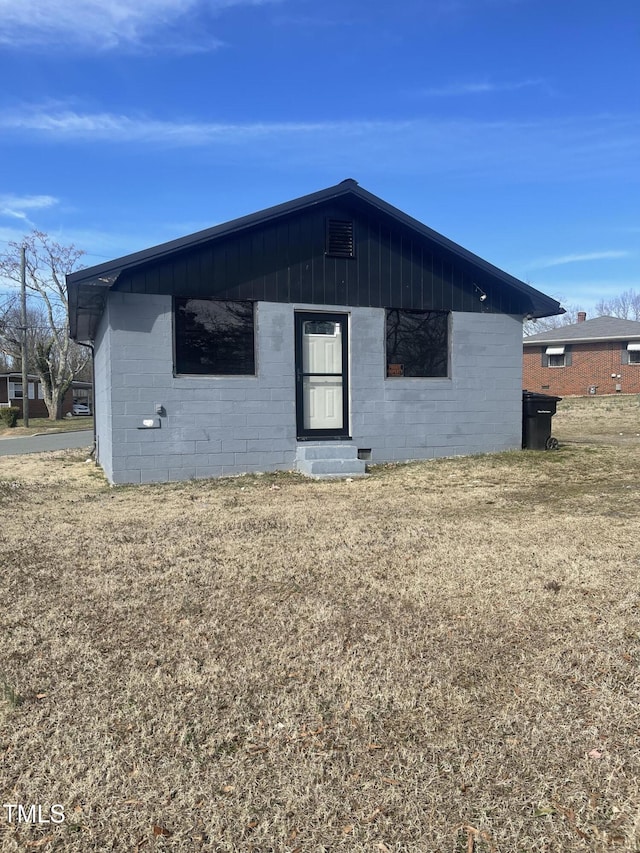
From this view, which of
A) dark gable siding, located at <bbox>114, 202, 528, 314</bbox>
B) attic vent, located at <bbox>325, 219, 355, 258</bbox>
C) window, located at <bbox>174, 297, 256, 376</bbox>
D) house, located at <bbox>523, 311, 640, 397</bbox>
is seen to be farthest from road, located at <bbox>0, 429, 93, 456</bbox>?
house, located at <bbox>523, 311, 640, 397</bbox>

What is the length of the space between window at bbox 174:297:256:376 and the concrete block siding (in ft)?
0.51

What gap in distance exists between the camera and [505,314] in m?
11.7

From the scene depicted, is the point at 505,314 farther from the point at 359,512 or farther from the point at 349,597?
the point at 349,597

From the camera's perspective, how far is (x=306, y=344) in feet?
34.5

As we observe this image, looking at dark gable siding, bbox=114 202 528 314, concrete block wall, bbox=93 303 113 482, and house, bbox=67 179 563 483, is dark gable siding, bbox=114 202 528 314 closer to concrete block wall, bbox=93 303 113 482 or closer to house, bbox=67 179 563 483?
house, bbox=67 179 563 483

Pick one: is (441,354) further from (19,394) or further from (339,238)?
(19,394)

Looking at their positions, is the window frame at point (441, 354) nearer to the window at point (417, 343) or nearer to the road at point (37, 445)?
the window at point (417, 343)

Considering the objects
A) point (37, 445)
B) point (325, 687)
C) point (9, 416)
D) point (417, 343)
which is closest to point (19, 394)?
point (9, 416)

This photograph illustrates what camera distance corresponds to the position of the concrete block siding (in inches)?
375

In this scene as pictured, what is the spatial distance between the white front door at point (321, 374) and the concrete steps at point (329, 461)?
32cm

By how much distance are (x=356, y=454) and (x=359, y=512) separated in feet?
12.0

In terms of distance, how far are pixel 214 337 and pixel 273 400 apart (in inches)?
53.8

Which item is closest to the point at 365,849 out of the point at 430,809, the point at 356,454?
the point at 430,809

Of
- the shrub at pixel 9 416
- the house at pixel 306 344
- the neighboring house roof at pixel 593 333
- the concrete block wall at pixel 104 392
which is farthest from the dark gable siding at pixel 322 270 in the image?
the shrub at pixel 9 416
